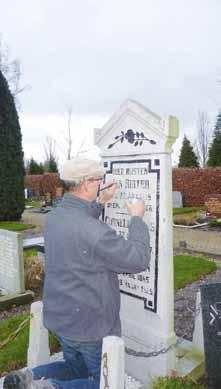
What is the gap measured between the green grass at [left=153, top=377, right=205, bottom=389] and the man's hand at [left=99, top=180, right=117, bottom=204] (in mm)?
1427

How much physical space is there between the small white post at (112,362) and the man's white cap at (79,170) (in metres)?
1.00

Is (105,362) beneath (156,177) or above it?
beneath

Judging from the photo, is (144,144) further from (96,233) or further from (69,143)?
(69,143)

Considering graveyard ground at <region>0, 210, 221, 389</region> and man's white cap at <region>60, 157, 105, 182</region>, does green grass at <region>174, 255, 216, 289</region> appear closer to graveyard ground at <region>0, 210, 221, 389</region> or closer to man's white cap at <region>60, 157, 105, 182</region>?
graveyard ground at <region>0, 210, 221, 389</region>

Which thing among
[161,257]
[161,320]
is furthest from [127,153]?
[161,320]

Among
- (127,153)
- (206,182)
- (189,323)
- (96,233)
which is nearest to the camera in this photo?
(96,233)

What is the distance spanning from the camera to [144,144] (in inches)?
117

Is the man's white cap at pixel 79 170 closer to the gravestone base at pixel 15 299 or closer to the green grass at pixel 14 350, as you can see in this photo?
the green grass at pixel 14 350

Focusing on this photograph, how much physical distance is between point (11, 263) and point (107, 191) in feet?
11.3

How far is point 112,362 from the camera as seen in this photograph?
7.07 feet

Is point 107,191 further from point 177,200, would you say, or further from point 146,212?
point 177,200

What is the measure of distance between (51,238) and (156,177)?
3.32 ft

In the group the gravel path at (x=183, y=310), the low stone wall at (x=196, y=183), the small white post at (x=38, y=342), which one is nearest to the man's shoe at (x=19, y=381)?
the small white post at (x=38, y=342)

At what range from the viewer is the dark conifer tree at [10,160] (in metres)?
14.8
